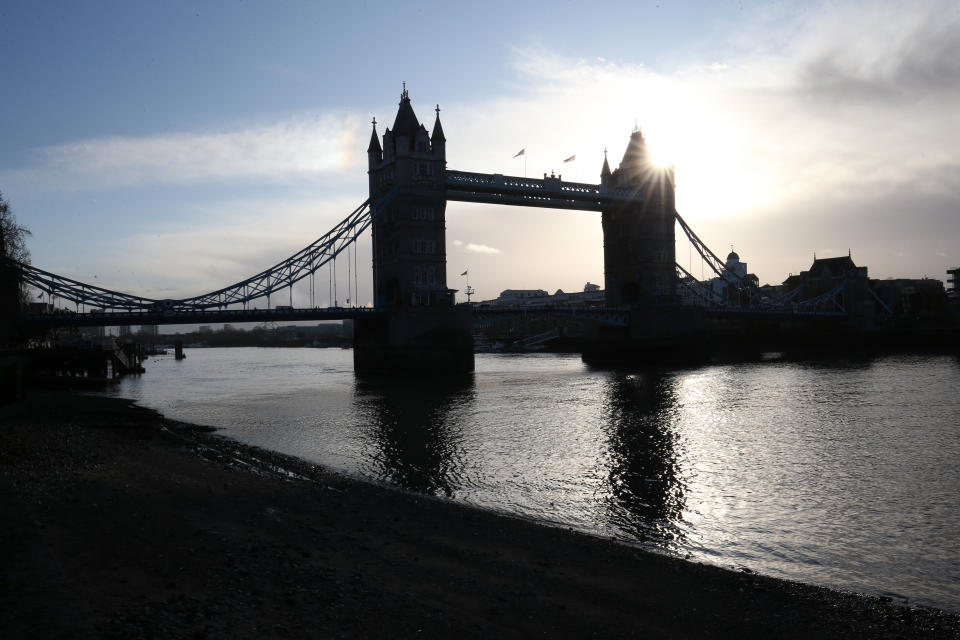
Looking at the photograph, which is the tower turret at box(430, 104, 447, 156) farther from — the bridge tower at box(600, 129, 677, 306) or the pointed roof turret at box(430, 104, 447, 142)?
the bridge tower at box(600, 129, 677, 306)

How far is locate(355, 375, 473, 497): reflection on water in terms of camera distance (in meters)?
17.0

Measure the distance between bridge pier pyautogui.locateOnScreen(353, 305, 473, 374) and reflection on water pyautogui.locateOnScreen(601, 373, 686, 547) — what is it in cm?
1757

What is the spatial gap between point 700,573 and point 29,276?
50.9 metres

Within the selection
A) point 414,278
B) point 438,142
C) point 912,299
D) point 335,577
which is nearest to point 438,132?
point 438,142

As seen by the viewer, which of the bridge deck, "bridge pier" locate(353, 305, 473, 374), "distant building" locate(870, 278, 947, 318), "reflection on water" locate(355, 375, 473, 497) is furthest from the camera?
"distant building" locate(870, 278, 947, 318)

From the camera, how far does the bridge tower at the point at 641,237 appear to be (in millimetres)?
68375

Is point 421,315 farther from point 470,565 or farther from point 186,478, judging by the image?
point 470,565

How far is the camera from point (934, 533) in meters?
11.9

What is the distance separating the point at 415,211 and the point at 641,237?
87.5ft

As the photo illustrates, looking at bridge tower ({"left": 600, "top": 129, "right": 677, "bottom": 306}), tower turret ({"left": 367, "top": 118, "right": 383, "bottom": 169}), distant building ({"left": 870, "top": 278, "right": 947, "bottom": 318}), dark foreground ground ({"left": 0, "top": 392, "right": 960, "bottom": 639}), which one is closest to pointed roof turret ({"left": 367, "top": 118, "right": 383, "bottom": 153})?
tower turret ({"left": 367, "top": 118, "right": 383, "bottom": 169})

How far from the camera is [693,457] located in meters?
19.6

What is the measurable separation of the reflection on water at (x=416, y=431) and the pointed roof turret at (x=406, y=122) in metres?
21.2

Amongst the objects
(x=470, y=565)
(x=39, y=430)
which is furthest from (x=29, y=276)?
(x=470, y=565)

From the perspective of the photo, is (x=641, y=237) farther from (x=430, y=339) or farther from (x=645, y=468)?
(x=645, y=468)
